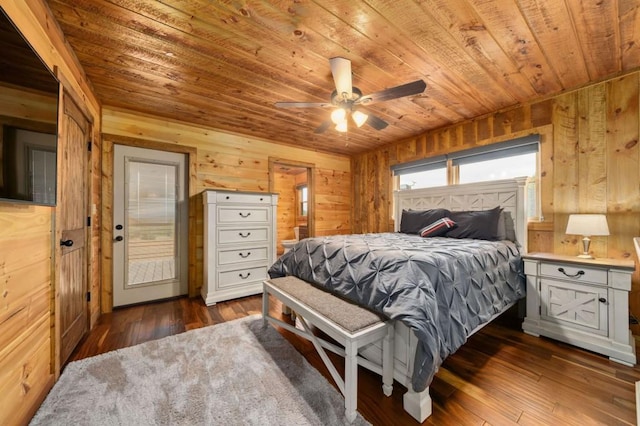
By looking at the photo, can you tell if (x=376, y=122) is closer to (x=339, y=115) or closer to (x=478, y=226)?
(x=339, y=115)

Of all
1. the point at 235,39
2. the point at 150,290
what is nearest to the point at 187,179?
the point at 150,290

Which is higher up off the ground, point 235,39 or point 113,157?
point 235,39

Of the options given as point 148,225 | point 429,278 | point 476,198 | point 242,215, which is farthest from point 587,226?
point 148,225

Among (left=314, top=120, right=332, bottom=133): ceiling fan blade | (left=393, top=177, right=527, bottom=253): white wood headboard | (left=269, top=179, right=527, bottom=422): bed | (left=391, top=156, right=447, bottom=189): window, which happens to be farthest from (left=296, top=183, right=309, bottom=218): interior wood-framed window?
(left=269, top=179, right=527, bottom=422): bed

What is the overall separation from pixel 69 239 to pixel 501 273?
3.57 m

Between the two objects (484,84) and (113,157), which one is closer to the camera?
(484,84)

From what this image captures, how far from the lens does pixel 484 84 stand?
8.00 feet

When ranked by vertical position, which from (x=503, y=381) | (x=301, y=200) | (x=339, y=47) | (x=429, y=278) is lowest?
(x=503, y=381)

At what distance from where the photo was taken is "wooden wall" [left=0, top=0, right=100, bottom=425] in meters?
1.13

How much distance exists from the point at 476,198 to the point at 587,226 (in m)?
1.07

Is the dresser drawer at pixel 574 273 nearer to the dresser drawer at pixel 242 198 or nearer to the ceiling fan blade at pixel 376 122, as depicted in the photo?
the ceiling fan blade at pixel 376 122

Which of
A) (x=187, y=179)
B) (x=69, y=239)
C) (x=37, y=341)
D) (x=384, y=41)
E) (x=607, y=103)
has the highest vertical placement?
(x=384, y=41)

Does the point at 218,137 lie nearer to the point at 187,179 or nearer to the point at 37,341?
the point at 187,179

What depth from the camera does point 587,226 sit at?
2.14m
